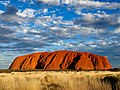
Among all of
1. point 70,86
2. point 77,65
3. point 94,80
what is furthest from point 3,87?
Answer: point 77,65

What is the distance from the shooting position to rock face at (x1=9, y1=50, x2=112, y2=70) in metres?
168

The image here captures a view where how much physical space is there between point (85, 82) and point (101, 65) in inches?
6111

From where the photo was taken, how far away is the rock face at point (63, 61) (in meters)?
168

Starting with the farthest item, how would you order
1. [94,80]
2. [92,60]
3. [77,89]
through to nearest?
[92,60] → [94,80] → [77,89]

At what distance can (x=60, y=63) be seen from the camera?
17512cm

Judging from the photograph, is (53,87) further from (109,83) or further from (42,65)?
(42,65)

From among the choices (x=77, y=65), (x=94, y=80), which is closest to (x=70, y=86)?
(x=94, y=80)

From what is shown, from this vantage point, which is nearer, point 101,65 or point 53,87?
point 53,87

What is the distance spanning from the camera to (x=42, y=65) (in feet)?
586

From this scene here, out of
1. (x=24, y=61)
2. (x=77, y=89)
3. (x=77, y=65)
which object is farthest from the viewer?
(x=24, y=61)

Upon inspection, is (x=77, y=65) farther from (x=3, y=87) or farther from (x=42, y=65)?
(x=3, y=87)

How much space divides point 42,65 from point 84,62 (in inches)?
1143

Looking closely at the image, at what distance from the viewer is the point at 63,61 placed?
176 metres

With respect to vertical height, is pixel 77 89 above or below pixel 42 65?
above
